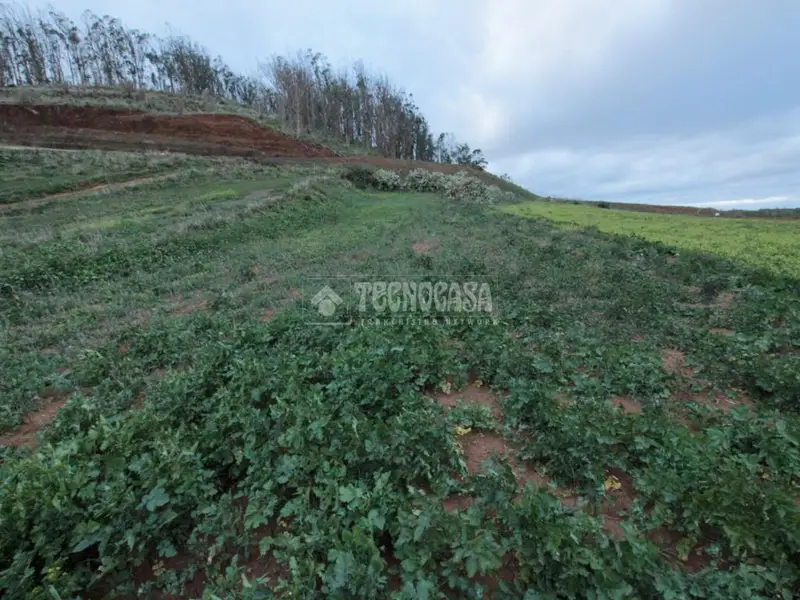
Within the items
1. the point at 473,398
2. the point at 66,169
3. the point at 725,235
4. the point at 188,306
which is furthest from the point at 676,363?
the point at 66,169

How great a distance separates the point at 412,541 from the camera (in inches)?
82.9

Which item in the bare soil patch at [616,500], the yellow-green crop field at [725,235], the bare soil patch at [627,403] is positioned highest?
the yellow-green crop field at [725,235]

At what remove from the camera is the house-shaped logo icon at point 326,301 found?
5.70 metres

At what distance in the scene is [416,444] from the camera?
271 cm

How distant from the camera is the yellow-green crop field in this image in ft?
24.0

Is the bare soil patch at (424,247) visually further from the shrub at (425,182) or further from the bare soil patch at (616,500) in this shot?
the shrub at (425,182)

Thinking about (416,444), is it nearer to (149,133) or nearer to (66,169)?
(66,169)

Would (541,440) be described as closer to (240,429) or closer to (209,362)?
(240,429)

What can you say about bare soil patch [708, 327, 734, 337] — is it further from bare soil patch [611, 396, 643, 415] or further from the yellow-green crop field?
the yellow-green crop field

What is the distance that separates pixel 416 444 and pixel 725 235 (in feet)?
37.6

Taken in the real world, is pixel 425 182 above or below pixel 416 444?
above

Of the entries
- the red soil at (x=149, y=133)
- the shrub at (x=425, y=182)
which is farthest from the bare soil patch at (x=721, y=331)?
the red soil at (x=149, y=133)

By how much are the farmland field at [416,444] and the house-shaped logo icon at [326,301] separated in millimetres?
167

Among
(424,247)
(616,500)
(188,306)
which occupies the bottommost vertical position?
(188,306)
